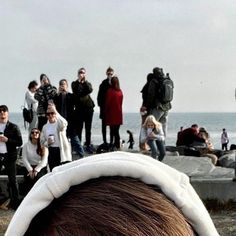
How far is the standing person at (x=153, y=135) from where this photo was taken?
482 inches

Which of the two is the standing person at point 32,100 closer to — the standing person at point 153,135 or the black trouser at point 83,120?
the black trouser at point 83,120

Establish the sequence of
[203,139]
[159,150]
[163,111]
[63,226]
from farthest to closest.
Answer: [203,139] < [163,111] < [159,150] < [63,226]

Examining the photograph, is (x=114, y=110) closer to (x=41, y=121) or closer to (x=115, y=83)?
(x=115, y=83)

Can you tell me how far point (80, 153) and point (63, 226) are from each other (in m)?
11.5

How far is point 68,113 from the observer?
1289 cm

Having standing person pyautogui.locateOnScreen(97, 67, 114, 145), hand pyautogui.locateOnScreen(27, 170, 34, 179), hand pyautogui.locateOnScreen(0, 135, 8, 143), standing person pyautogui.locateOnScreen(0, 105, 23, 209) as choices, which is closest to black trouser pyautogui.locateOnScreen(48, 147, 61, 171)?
hand pyautogui.locateOnScreen(27, 170, 34, 179)

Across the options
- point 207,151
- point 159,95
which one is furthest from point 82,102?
point 207,151

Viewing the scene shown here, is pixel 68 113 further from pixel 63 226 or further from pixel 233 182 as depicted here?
pixel 63 226

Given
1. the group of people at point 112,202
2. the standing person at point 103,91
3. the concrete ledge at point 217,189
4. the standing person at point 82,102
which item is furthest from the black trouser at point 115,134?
the group of people at point 112,202

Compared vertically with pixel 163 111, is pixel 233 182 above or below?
below

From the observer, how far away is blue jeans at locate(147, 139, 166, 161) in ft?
40.5

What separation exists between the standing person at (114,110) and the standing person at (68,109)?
81cm

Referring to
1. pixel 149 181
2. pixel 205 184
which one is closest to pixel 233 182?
pixel 205 184

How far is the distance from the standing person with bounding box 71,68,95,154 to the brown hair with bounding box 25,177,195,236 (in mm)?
11127
